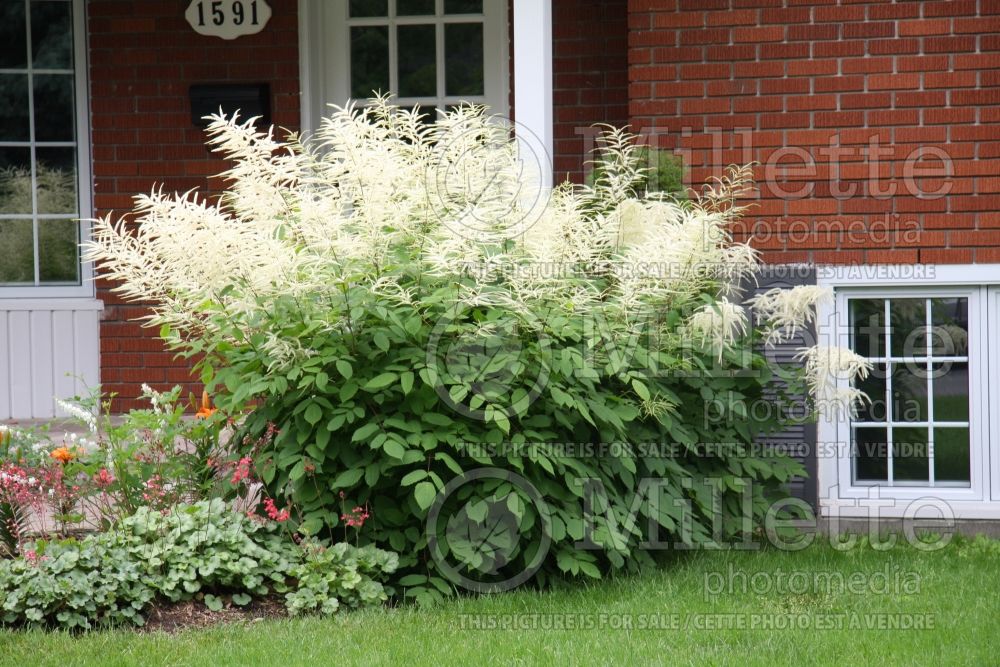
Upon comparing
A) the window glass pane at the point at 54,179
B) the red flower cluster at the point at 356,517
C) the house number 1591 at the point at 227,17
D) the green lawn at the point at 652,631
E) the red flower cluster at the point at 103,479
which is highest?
the house number 1591 at the point at 227,17

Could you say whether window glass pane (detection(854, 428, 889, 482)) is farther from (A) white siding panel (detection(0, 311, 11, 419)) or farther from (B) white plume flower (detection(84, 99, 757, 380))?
(A) white siding panel (detection(0, 311, 11, 419))

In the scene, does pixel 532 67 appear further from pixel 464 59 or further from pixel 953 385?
pixel 953 385

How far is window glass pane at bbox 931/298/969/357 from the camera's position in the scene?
5.45 metres

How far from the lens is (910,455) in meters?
5.52

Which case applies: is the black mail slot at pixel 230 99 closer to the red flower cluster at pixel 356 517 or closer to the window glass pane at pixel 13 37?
the window glass pane at pixel 13 37

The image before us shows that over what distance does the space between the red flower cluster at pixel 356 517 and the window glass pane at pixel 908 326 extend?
289cm

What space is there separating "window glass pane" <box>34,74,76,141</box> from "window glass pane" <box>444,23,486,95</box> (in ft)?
7.91

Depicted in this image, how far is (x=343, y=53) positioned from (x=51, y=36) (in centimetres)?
187

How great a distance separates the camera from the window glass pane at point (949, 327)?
5445 millimetres

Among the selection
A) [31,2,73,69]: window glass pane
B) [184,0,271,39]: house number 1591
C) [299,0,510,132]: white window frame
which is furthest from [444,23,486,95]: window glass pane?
[31,2,73,69]: window glass pane

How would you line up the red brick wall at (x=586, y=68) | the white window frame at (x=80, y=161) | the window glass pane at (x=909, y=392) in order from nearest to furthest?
the window glass pane at (x=909, y=392), the red brick wall at (x=586, y=68), the white window frame at (x=80, y=161)

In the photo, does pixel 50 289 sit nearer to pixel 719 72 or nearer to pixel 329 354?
pixel 329 354

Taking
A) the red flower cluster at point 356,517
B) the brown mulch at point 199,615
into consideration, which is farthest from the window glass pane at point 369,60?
the brown mulch at point 199,615

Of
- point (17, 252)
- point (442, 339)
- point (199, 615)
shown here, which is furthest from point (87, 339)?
point (442, 339)
